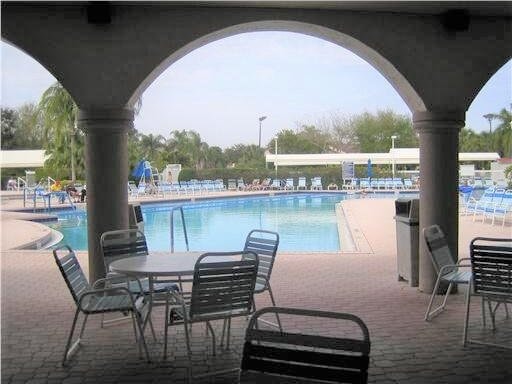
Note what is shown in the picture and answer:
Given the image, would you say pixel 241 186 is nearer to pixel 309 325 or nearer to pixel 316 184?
pixel 316 184

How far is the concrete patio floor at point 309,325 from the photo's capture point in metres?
3.57

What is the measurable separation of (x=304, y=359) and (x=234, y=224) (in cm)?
1414

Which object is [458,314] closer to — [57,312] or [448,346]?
[448,346]

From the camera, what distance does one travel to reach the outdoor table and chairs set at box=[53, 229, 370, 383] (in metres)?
2.06

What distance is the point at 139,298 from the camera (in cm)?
414

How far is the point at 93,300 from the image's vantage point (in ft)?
13.1

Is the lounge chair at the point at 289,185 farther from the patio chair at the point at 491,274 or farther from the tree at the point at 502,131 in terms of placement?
the patio chair at the point at 491,274

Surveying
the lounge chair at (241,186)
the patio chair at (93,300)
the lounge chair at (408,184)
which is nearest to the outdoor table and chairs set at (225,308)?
the patio chair at (93,300)

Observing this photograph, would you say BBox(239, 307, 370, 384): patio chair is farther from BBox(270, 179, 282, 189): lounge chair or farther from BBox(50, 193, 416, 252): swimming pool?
BBox(270, 179, 282, 189): lounge chair

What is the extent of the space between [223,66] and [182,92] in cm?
397

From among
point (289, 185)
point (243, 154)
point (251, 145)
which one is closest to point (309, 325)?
point (289, 185)

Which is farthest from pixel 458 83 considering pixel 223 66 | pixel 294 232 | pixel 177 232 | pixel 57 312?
pixel 223 66

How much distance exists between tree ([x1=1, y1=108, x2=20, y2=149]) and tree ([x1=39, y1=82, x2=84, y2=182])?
29.2 ft

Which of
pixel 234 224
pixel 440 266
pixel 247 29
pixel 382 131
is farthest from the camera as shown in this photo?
pixel 382 131
